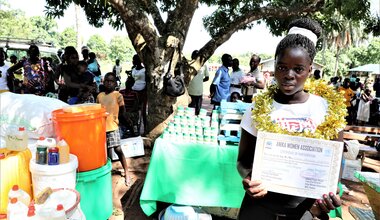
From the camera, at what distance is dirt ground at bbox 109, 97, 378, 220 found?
136 inches

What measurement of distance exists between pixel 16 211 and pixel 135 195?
229cm

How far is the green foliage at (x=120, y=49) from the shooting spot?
176ft

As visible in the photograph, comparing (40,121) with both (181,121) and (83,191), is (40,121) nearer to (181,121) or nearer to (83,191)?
(83,191)

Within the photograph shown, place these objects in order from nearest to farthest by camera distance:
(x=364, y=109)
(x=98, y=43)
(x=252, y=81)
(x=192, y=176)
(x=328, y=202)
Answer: (x=328, y=202)
(x=192, y=176)
(x=252, y=81)
(x=364, y=109)
(x=98, y=43)

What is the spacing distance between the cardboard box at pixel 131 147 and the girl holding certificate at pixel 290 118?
121 inches

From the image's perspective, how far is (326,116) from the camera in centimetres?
145

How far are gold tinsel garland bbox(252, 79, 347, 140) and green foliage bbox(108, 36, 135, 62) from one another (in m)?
52.8

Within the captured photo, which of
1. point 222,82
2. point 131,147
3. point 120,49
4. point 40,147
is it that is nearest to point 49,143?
point 40,147

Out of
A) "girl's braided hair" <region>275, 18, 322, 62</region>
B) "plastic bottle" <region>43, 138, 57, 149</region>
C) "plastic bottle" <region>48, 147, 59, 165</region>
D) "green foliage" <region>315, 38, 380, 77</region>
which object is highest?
"green foliage" <region>315, 38, 380, 77</region>

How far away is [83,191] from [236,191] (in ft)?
5.15

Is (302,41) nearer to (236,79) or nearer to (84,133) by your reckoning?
(84,133)

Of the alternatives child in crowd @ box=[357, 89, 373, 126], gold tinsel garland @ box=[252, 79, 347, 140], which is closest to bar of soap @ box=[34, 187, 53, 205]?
gold tinsel garland @ box=[252, 79, 347, 140]

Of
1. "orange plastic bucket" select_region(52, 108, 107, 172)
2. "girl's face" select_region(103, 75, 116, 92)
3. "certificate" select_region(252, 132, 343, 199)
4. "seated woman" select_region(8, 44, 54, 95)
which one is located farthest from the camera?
"seated woman" select_region(8, 44, 54, 95)

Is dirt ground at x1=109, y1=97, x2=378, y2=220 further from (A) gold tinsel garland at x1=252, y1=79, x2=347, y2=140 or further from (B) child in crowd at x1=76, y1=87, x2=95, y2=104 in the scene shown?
(A) gold tinsel garland at x1=252, y1=79, x2=347, y2=140
